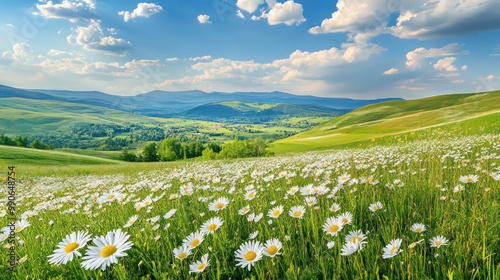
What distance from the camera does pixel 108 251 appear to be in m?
1.86

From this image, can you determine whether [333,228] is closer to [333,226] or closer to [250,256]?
[333,226]

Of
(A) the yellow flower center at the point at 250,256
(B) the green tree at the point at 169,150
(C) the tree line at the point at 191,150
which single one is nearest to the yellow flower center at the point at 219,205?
(A) the yellow flower center at the point at 250,256

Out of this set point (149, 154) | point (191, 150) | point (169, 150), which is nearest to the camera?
point (169, 150)

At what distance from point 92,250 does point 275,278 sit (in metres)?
1.26

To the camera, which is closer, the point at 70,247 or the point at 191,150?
the point at 70,247

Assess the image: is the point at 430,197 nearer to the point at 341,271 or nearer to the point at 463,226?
the point at 463,226

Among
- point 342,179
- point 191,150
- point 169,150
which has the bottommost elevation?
point 191,150

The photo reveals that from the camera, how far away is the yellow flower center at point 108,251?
72.3 inches

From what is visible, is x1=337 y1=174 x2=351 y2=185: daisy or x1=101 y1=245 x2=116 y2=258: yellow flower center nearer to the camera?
x1=101 y1=245 x2=116 y2=258: yellow flower center

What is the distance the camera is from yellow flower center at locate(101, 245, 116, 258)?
1.84m

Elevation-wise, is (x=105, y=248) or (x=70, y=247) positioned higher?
(x=105, y=248)

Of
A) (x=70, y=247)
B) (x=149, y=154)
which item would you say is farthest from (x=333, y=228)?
(x=149, y=154)

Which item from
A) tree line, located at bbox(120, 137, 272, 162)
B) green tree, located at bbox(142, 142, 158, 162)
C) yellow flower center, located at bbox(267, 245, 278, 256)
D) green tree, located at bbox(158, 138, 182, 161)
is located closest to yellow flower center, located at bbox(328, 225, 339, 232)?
yellow flower center, located at bbox(267, 245, 278, 256)

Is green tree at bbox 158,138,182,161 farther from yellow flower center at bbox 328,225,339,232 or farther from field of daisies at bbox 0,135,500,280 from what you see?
yellow flower center at bbox 328,225,339,232
